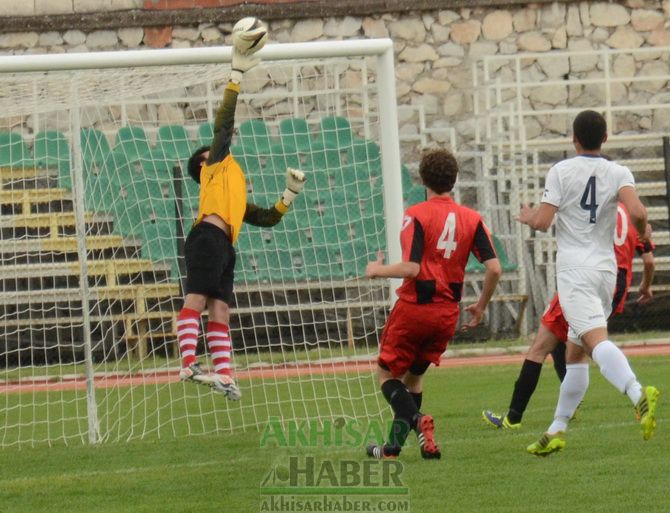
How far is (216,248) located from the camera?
1027 cm

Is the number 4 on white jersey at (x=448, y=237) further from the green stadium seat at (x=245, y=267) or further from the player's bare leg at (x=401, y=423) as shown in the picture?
the green stadium seat at (x=245, y=267)

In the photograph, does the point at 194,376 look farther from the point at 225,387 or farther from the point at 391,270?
the point at 391,270

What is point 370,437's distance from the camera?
9.99 m

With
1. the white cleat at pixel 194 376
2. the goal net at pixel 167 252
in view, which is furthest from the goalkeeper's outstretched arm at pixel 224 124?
the white cleat at pixel 194 376

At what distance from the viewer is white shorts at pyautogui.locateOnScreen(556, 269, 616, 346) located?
28.7 ft

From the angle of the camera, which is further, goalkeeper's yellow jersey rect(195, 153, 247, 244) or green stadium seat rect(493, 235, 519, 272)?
green stadium seat rect(493, 235, 519, 272)

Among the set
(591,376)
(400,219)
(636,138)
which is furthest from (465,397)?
(636,138)

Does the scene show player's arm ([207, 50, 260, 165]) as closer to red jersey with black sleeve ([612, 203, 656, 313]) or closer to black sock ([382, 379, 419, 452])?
black sock ([382, 379, 419, 452])

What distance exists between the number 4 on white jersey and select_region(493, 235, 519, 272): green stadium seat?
9977 mm

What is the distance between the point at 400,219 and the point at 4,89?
301cm

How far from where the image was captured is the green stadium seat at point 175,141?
14898 millimetres

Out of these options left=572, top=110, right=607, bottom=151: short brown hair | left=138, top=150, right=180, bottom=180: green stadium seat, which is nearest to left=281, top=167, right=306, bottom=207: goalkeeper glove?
left=572, top=110, right=607, bottom=151: short brown hair

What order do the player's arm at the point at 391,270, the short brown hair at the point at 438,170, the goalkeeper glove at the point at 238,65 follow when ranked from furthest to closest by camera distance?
1. the goalkeeper glove at the point at 238,65
2. the short brown hair at the point at 438,170
3. the player's arm at the point at 391,270

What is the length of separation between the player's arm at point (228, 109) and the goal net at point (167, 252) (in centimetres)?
56
